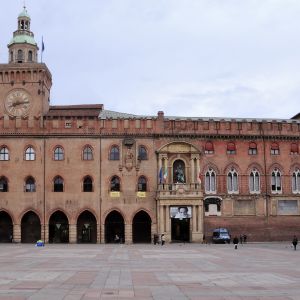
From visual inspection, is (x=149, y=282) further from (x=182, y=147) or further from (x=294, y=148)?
(x=294, y=148)

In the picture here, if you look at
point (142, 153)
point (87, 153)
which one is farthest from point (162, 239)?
point (87, 153)

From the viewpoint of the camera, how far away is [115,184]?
6556 centimetres

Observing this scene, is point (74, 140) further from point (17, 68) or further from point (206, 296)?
point (206, 296)

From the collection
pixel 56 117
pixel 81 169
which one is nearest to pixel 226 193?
pixel 81 169

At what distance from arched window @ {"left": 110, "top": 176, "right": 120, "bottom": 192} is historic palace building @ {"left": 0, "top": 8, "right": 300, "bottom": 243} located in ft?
0.37

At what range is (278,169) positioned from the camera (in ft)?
224

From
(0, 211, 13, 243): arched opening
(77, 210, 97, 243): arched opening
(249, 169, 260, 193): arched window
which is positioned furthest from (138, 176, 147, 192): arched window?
(0, 211, 13, 243): arched opening

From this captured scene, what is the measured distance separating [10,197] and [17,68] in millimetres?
16040

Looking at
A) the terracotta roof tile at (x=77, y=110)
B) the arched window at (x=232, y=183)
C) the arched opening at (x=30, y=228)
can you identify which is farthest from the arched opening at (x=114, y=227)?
the terracotta roof tile at (x=77, y=110)

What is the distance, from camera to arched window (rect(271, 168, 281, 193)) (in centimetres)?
6788

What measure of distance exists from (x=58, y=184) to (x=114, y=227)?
8.20m

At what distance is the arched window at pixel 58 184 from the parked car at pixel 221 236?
18004 millimetres

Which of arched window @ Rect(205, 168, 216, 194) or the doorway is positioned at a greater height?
arched window @ Rect(205, 168, 216, 194)

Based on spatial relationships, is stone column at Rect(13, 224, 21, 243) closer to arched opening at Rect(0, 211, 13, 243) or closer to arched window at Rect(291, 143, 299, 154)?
arched opening at Rect(0, 211, 13, 243)
